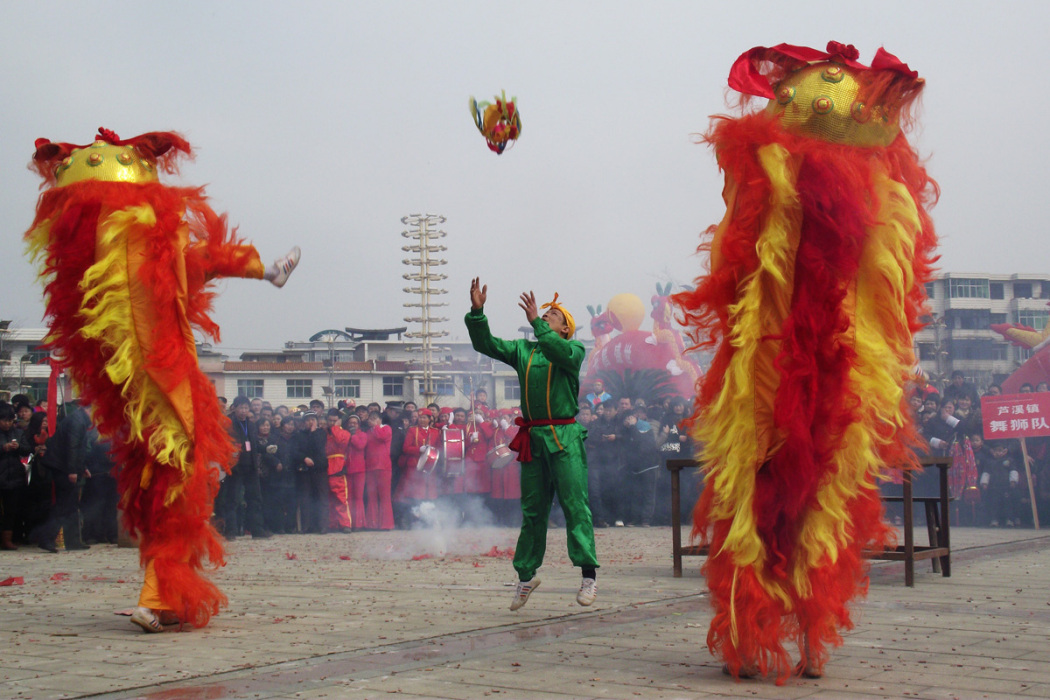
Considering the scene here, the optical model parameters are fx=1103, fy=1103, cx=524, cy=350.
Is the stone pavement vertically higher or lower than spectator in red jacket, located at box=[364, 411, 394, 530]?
lower

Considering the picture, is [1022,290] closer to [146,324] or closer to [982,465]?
[982,465]

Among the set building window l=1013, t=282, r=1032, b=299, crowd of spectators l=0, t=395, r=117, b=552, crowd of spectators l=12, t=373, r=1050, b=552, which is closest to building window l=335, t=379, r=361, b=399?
building window l=1013, t=282, r=1032, b=299

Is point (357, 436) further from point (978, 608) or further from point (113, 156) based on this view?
point (978, 608)

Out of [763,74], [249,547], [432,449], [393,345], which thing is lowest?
[249,547]

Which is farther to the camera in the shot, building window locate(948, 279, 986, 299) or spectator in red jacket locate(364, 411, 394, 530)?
building window locate(948, 279, 986, 299)

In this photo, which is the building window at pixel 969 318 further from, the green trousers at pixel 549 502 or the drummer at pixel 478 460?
the green trousers at pixel 549 502

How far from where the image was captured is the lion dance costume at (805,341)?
4.64m

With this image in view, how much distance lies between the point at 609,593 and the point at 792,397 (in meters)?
3.47

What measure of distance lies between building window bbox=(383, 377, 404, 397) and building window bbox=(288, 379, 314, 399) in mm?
3691

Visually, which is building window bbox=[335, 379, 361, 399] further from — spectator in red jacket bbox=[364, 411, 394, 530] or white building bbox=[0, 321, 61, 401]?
spectator in red jacket bbox=[364, 411, 394, 530]

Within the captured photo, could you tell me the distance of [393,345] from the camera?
2350 inches

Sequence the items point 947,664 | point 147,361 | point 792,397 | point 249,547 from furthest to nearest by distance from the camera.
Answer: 1. point 249,547
2. point 147,361
3. point 947,664
4. point 792,397

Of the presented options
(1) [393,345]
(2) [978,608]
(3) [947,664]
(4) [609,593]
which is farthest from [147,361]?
(1) [393,345]

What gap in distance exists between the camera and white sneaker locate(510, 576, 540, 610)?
6.79 meters
